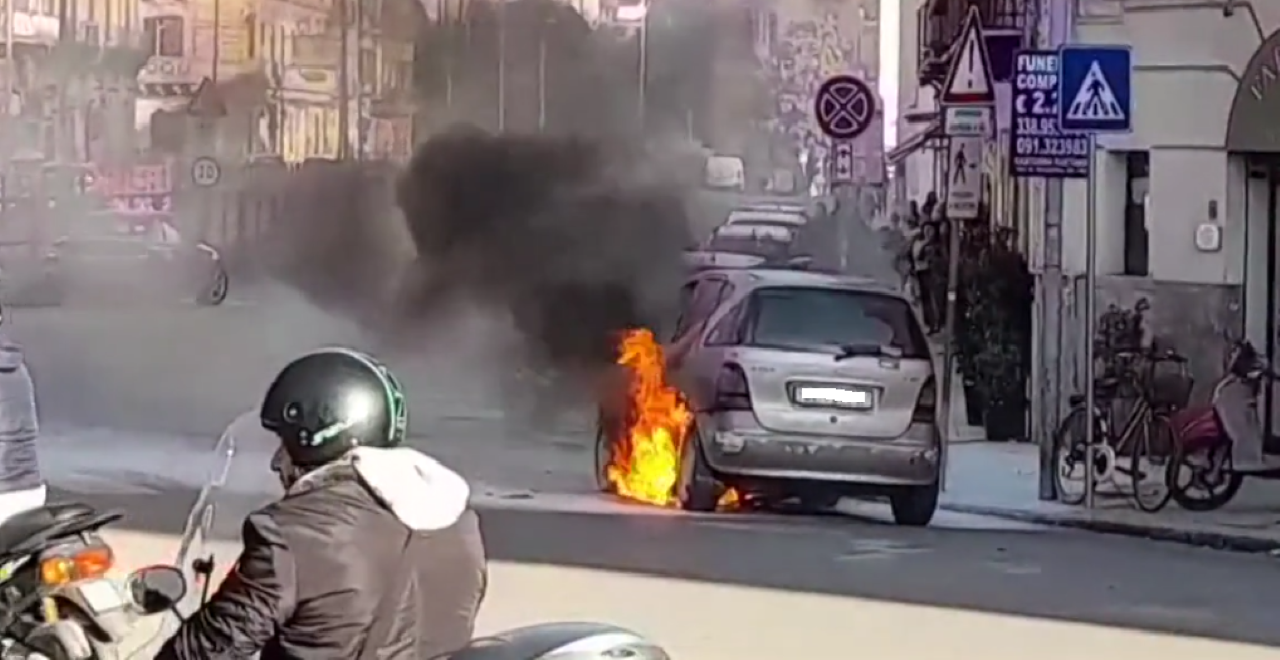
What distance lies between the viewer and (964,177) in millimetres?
10258

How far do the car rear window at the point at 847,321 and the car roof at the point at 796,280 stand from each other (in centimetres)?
2

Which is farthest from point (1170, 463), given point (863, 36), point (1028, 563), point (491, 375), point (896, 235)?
point (491, 375)

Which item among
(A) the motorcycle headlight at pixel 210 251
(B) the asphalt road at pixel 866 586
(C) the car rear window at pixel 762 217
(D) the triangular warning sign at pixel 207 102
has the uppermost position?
(D) the triangular warning sign at pixel 207 102

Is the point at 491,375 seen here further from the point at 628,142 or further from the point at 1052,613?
the point at 1052,613

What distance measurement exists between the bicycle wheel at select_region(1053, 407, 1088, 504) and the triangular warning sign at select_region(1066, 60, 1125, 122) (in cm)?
128

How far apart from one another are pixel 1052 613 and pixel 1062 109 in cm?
218

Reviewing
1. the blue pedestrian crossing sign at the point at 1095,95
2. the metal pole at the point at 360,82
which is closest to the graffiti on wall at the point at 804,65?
the blue pedestrian crossing sign at the point at 1095,95

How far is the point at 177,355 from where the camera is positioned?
11.7 meters

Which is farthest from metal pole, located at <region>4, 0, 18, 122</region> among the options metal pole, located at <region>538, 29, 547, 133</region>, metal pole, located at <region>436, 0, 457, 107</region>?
metal pole, located at <region>538, 29, 547, 133</region>

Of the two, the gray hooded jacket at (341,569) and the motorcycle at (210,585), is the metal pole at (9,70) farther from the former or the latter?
the gray hooded jacket at (341,569)

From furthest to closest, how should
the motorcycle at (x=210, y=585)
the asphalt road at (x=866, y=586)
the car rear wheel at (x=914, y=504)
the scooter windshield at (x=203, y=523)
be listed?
the car rear wheel at (x=914, y=504) → the asphalt road at (x=866, y=586) → the scooter windshield at (x=203, y=523) → the motorcycle at (x=210, y=585)

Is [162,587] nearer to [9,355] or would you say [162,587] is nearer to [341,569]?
[341,569]

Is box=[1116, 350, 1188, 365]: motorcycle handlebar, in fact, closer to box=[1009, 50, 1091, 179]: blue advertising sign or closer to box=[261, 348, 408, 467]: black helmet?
box=[1009, 50, 1091, 179]: blue advertising sign

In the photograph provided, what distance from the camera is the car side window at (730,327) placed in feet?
34.6
